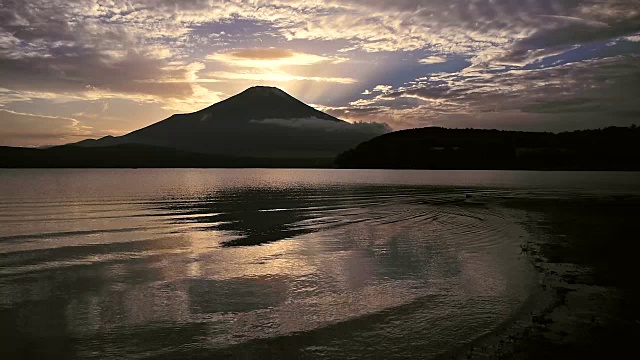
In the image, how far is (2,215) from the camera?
33219 millimetres

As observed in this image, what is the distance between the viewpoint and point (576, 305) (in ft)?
38.9

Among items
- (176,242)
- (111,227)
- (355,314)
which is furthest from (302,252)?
(111,227)

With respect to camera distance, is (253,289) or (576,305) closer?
(576,305)

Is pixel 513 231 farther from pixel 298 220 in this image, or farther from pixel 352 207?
pixel 352 207

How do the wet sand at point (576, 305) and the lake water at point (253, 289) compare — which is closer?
the wet sand at point (576, 305)

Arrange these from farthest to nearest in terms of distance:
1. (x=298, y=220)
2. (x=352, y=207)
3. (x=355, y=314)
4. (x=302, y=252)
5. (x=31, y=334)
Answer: (x=352, y=207)
(x=298, y=220)
(x=302, y=252)
(x=355, y=314)
(x=31, y=334)

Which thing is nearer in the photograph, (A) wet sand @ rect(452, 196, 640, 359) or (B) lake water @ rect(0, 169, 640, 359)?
(A) wet sand @ rect(452, 196, 640, 359)

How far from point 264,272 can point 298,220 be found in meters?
16.2

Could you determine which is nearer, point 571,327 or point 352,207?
point 571,327

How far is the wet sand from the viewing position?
8.91 meters

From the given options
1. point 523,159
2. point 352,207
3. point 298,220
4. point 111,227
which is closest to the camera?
point 111,227

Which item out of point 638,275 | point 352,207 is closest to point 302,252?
point 638,275

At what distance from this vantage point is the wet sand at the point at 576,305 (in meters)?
8.91

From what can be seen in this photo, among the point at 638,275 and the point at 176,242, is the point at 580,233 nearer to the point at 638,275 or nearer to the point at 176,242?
the point at 638,275
